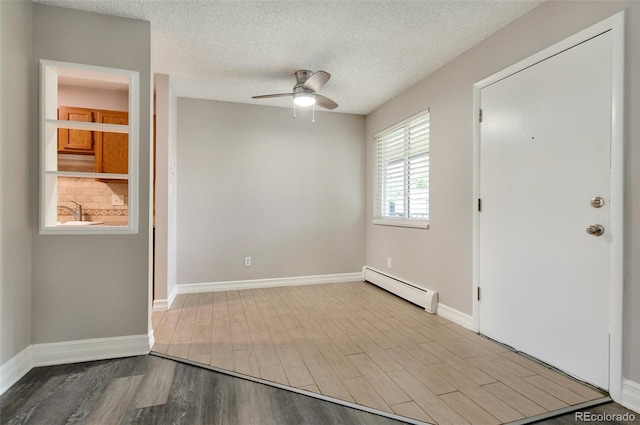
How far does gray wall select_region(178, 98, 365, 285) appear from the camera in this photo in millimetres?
4148

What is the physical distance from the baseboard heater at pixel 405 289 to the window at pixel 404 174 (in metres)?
0.72

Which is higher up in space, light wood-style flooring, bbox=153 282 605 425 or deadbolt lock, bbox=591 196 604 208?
deadbolt lock, bbox=591 196 604 208

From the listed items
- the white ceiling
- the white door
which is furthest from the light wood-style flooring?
the white ceiling

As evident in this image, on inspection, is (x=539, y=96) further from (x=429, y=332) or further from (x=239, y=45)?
(x=239, y=45)

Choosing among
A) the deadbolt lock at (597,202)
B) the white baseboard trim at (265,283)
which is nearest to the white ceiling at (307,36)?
the deadbolt lock at (597,202)

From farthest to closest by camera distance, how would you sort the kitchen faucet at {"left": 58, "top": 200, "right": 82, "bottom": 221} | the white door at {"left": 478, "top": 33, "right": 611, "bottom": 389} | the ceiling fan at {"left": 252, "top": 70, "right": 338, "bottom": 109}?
the kitchen faucet at {"left": 58, "top": 200, "right": 82, "bottom": 221}
the ceiling fan at {"left": 252, "top": 70, "right": 338, "bottom": 109}
the white door at {"left": 478, "top": 33, "right": 611, "bottom": 389}

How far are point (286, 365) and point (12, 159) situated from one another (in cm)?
228

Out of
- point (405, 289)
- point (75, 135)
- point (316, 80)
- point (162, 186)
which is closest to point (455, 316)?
point (405, 289)

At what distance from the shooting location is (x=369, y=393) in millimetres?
1873

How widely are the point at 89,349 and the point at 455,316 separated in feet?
10.3

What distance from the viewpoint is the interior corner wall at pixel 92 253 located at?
225 cm

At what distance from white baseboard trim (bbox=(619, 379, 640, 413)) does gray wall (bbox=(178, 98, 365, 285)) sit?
11.0 feet

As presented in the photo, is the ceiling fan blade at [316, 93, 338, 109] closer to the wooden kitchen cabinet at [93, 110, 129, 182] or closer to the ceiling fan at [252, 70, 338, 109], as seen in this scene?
the ceiling fan at [252, 70, 338, 109]

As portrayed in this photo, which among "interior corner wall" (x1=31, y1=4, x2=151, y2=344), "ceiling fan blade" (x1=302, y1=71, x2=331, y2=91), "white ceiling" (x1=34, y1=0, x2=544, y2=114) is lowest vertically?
"interior corner wall" (x1=31, y1=4, x2=151, y2=344)
